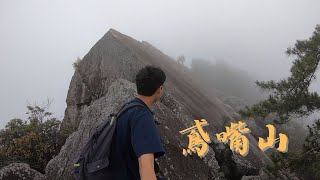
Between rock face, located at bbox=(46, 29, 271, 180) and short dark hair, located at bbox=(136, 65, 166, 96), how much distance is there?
428 centimetres

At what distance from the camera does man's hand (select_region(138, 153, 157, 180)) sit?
8.53ft

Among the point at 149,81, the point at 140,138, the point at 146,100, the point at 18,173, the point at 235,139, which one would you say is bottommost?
the point at 235,139

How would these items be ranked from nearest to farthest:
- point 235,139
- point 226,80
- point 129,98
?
point 129,98
point 235,139
point 226,80

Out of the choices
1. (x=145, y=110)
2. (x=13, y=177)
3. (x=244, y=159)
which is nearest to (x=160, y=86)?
(x=145, y=110)

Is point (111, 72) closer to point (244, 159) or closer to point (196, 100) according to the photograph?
point (196, 100)

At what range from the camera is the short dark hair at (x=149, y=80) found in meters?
2.92

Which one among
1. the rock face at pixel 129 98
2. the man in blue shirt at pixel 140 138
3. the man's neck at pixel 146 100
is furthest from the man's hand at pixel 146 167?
the rock face at pixel 129 98

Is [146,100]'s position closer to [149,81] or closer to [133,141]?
[149,81]

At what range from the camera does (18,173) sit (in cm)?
829

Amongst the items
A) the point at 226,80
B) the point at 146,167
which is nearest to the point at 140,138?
the point at 146,167

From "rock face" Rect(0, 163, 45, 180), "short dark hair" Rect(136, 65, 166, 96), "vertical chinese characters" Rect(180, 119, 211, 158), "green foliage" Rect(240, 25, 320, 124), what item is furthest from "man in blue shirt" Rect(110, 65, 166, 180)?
"green foliage" Rect(240, 25, 320, 124)

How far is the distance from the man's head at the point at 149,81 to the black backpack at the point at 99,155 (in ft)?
0.47

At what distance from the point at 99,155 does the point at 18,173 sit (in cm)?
621

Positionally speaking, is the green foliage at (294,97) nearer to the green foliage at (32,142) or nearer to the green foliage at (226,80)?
the green foliage at (32,142)
